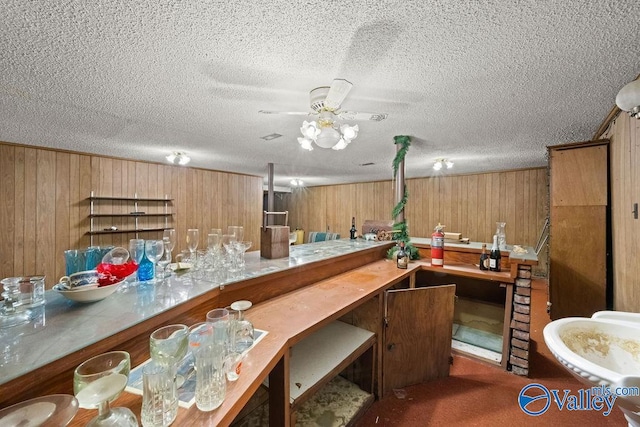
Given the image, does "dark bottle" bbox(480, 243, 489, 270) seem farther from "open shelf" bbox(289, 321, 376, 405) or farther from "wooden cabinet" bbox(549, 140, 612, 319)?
"open shelf" bbox(289, 321, 376, 405)

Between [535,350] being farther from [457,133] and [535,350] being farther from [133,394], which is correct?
[133,394]

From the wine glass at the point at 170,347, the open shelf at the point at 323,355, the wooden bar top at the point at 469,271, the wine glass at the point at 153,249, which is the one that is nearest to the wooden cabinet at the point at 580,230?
the wooden bar top at the point at 469,271

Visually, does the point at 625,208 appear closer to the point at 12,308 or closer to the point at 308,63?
the point at 308,63

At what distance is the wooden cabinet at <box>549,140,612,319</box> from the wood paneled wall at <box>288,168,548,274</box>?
217 cm

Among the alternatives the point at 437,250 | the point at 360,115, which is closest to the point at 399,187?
the point at 437,250

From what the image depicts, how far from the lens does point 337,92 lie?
138cm

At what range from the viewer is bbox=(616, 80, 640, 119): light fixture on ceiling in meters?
1.30

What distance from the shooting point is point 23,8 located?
40.3 inches

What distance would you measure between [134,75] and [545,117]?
323cm

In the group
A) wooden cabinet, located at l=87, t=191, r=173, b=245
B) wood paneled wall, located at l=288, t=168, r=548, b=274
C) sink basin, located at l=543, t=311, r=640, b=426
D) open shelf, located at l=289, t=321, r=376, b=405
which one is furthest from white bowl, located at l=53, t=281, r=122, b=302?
wood paneled wall, located at l=288, t=168, r=548, b=274

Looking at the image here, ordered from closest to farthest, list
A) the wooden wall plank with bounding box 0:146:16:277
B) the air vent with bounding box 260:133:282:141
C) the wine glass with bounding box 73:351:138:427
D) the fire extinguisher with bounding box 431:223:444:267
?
1. the wine glass with bounding box 73:351:138:427
2. the fire extinguisher with bounding box 431:223:444:267
3. the air vent with bounding box 260:133:282:141
4. the wooden wall plank with bounding box 0:146:16:277

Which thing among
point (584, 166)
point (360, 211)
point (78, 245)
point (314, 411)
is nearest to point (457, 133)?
point (584, 166)

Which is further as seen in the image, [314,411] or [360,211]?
[360,211]

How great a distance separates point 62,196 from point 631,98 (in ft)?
19.7
